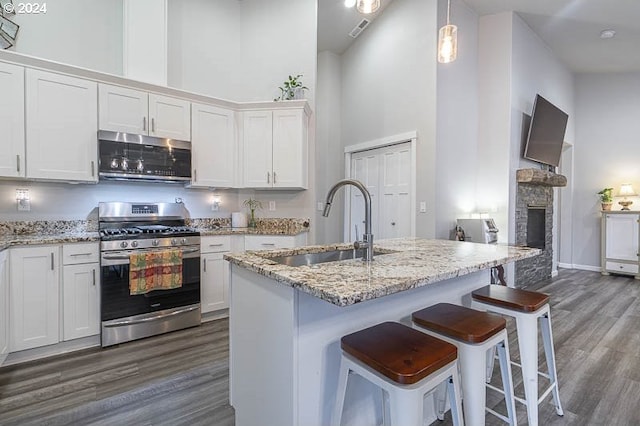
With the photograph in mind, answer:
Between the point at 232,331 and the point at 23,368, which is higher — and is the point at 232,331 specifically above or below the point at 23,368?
above

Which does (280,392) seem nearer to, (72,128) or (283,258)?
(283,258)

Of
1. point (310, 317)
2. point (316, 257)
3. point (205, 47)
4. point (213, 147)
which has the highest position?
point (205, 47)

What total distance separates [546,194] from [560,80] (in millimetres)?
2127

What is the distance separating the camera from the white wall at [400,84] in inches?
152

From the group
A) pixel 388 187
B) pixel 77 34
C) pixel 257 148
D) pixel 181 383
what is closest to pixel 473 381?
pixel 181 383

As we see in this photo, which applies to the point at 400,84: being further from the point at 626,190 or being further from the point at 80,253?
the point at 626,190

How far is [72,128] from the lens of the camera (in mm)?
2828

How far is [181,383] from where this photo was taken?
213 centimetres

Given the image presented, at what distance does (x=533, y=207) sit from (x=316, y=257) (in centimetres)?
444

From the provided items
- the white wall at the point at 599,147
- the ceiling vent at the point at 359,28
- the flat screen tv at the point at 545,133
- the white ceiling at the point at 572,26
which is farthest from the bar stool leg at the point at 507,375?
the white wall at the point at 599,147

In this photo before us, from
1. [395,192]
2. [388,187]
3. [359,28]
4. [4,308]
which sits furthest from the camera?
[359,28]

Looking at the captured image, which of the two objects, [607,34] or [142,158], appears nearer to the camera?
[142,158]

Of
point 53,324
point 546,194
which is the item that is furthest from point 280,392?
point 546,194

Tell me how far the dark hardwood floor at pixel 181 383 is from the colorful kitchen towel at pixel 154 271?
0.47 m
